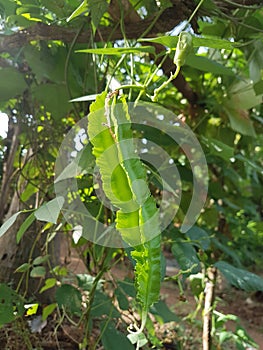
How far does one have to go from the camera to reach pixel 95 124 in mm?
364

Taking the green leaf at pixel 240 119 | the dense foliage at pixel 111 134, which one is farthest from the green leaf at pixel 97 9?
the green leaf at pixel 240 119

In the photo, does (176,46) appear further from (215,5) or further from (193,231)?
(193,231)

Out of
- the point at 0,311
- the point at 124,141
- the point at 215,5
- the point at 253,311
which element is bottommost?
the point at 253,311

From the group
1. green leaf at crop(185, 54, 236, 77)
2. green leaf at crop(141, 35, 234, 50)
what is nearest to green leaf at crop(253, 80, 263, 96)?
green leaf at crop(185, 54, 236, 77)

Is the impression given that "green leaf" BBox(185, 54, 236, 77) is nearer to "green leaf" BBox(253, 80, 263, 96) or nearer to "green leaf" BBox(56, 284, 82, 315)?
"green leaf" BBox(253, 80, 263, 96)

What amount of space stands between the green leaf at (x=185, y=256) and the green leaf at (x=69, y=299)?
0.62 feet

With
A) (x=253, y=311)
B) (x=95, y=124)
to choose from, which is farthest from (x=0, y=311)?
(x=253, y=311)

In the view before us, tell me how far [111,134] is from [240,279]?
501mm

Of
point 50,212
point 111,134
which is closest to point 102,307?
point 50,212

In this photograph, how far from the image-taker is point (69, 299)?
752 mm

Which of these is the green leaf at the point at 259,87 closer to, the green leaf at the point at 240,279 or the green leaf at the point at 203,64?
the green leaf at the point at 203,64

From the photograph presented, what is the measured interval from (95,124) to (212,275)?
0.62 m

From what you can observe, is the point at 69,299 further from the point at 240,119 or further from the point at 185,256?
the point at 240,119

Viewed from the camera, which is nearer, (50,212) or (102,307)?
(50,212)
